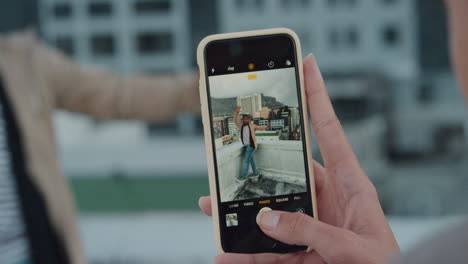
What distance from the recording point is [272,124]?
45cm

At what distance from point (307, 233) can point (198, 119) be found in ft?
4.95

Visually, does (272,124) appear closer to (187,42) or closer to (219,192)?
(219,192)

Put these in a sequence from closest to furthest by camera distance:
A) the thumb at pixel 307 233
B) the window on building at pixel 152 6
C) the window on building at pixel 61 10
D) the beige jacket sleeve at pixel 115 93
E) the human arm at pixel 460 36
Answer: the human arm at pixel 460 36
the thumb at pixel 307 233
the beige jacket sleeve at pixel 115 93
the window on building at pixel 152 6
the window on building at pixel 61 10

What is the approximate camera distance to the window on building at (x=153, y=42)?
1.79 metres

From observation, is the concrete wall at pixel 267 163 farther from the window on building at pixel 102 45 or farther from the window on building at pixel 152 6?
the window on building at pixel 102 45

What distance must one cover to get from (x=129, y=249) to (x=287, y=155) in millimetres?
1428

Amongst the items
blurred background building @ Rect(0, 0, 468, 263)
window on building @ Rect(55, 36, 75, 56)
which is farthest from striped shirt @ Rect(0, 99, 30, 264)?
window on building @ Rect(55, 36, 75, 56)

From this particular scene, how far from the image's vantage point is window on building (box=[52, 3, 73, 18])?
1.89m

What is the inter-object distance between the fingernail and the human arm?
0.77 feet

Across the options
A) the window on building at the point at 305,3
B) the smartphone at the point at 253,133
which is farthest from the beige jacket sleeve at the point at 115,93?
the window on building at the point at 305,3

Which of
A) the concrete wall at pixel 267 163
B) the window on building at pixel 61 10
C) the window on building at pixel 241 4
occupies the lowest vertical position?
the concrete wall at pixel 267 163

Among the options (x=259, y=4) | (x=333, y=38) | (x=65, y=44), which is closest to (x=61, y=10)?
(x=65, y=44)

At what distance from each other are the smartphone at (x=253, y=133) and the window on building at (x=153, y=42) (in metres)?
1.31

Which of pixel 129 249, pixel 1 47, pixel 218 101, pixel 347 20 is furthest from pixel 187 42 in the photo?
pixel 218 101
